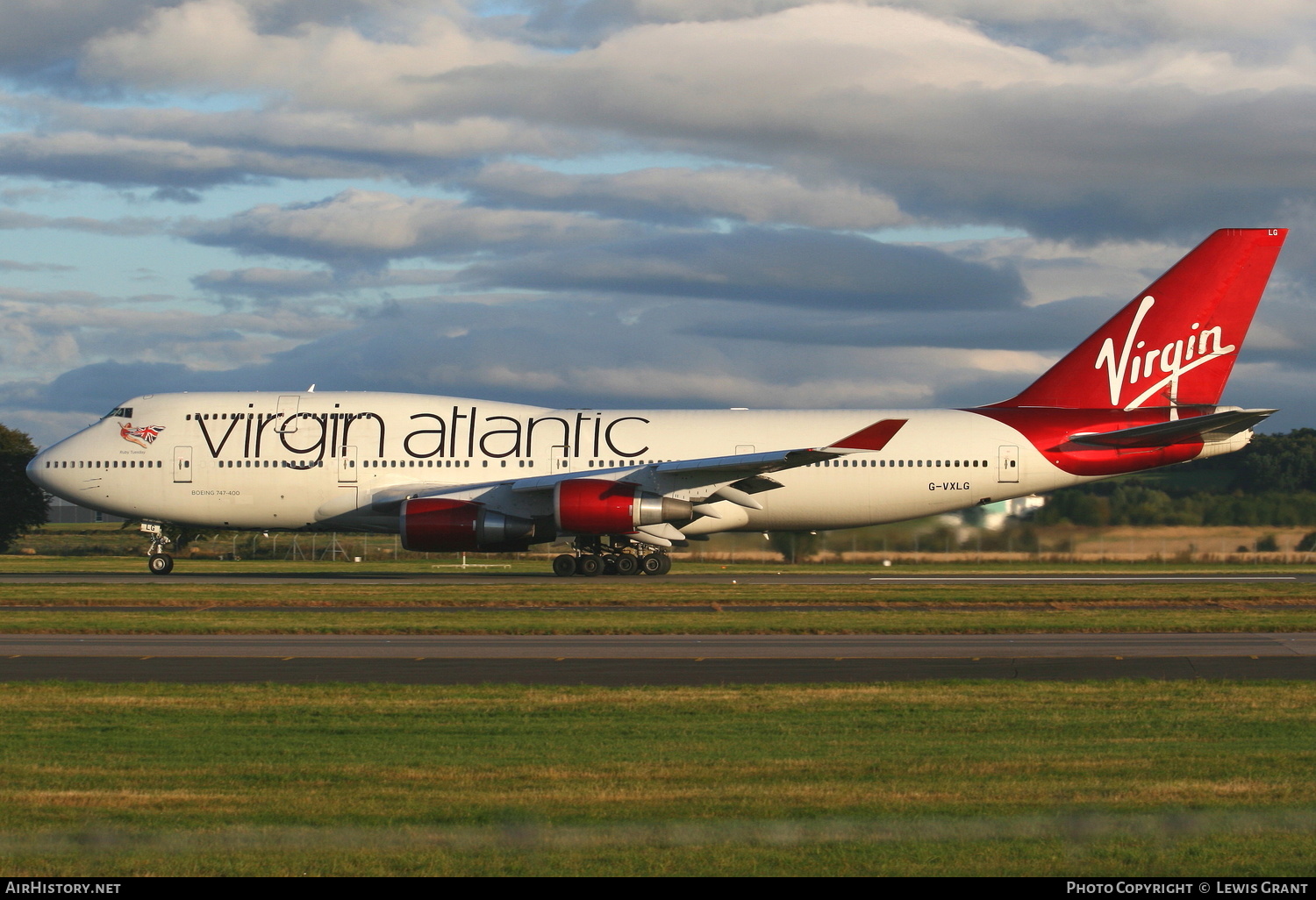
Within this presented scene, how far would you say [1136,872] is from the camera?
680 centimetres

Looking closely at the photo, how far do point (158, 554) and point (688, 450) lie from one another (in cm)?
1661

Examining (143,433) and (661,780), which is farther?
(143,433)

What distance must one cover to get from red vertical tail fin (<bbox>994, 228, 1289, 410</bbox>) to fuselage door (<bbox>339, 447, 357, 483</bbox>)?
21601mm

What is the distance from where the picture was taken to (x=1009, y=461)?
3612 centimetres

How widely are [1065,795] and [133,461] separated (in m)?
34.7

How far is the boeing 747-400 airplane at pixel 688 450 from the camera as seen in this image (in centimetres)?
3588

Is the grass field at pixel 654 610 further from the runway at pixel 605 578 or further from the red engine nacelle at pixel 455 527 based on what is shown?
the red engine nacelle at pixel 455 527

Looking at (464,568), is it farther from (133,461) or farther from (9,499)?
(9,499)

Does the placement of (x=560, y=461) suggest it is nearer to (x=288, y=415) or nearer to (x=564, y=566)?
(x=564, y=566)

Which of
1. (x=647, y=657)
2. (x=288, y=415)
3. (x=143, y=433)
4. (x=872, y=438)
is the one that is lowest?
(x=647, y=657)

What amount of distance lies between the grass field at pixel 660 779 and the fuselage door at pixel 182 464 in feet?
79.2

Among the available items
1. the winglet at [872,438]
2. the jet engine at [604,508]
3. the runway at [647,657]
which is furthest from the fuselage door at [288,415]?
the runway at [647,657]

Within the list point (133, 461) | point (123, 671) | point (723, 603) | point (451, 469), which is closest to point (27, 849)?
point (123, 671)

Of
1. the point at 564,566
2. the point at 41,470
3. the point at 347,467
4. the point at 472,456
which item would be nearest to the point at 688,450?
the point at 564,566
